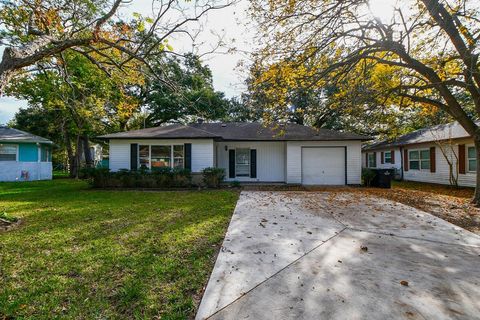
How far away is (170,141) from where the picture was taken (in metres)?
13.3

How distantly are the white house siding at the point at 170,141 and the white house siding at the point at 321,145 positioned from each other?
4.55 metres

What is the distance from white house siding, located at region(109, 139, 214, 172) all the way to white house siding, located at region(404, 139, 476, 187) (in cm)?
1321

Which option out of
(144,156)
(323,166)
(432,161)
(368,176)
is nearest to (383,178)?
(368,176)

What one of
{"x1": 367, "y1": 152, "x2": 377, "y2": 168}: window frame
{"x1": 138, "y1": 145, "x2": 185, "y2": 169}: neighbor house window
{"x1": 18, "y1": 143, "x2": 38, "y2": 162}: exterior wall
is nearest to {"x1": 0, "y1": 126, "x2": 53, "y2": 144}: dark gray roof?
{"x1": 18, "y1": 143, "x2": 38, "y2": 162}: exterior wall

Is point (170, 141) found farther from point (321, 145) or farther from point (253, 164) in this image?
point (321, 145)

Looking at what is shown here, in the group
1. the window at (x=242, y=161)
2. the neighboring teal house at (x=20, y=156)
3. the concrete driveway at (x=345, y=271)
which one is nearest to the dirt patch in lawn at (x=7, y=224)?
the concrete driveway at (x=345, y=271)

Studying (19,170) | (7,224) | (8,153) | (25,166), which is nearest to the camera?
(7,224)

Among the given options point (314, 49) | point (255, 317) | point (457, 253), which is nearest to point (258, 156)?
point (314, 49)

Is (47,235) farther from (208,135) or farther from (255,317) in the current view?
(208,135)

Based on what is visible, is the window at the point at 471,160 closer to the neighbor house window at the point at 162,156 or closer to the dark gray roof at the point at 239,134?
the dark gray roof at the point at 239,134

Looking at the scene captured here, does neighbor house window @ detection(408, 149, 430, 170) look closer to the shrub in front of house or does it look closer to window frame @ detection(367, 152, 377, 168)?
window frame @ detection(367, 152, 377, 168)

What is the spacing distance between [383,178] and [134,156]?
45.2 feet

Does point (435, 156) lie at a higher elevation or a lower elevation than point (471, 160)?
higher

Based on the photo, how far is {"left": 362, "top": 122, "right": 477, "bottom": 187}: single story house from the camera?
12336mm
